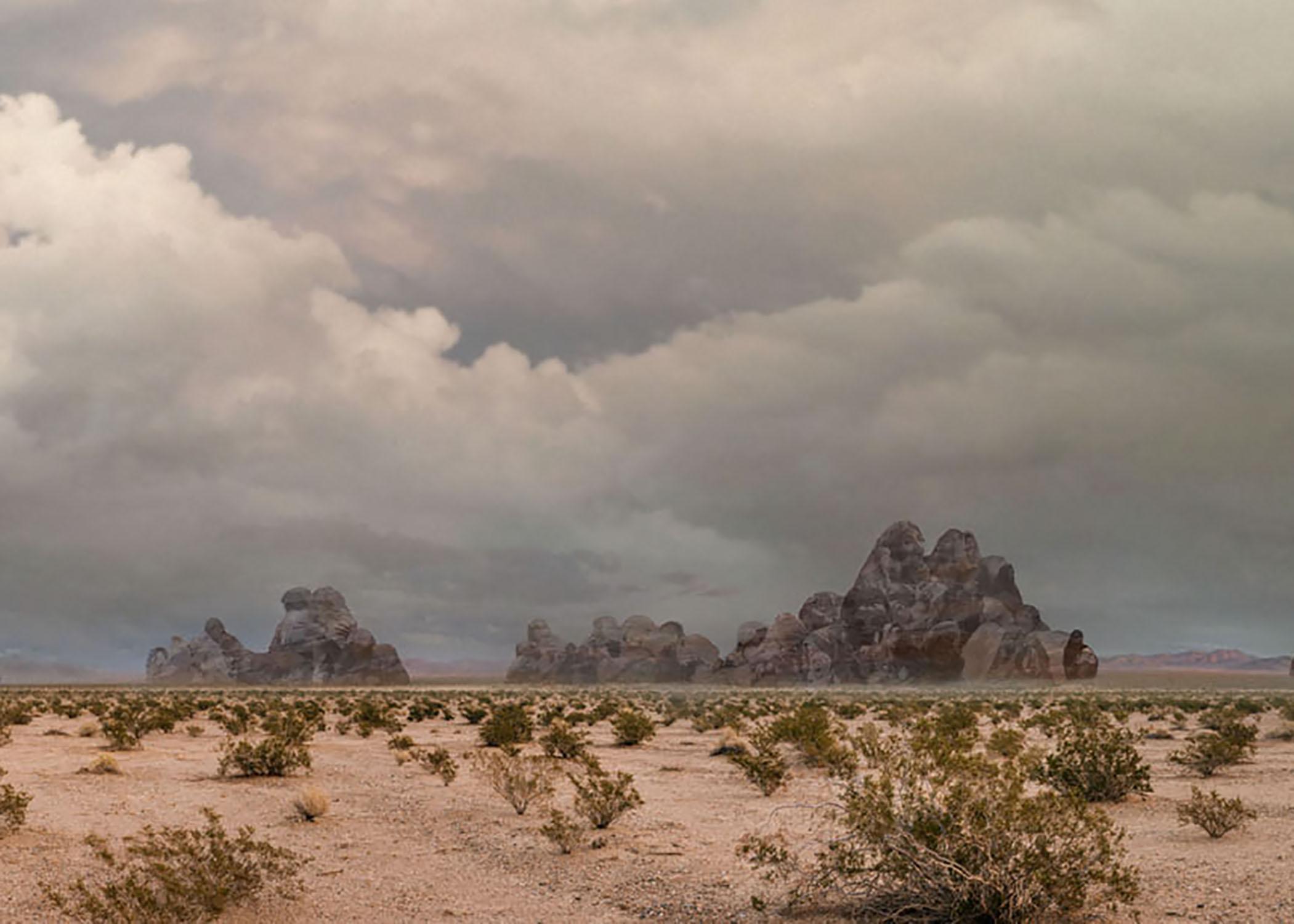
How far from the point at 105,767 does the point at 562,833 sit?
1575cm

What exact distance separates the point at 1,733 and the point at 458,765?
16.6m

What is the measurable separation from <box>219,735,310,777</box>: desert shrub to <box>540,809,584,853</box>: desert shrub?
445 inches

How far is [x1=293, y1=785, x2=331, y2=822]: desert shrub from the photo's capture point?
19422mm

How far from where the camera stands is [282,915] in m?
12.7

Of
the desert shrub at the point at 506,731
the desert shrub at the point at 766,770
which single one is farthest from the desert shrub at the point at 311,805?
the desert shrub at the point at 506,731

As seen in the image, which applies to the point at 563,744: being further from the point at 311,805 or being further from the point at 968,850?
the point at 968,850

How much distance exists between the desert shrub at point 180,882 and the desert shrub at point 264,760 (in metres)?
9.96

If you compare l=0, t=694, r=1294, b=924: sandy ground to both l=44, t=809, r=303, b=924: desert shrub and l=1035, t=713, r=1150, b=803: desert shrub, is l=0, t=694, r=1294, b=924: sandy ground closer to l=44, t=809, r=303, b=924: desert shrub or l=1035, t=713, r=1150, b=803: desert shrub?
l=44, t=809, r=303, b=924: desert shrub

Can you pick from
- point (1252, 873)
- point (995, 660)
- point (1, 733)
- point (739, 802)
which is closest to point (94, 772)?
point (1, 733)

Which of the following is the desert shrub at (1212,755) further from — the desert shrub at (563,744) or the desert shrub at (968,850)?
the desert shrub at (563,744)

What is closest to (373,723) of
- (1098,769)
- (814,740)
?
(814,740)

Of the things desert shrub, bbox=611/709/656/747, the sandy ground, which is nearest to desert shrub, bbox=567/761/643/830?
the sandy ground

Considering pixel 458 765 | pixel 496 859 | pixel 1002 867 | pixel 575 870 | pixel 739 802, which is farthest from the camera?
pixel 458 765

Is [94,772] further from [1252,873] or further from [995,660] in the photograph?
[995,660]
